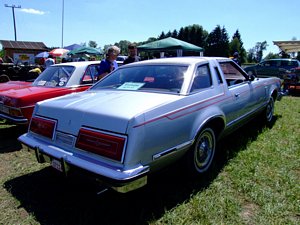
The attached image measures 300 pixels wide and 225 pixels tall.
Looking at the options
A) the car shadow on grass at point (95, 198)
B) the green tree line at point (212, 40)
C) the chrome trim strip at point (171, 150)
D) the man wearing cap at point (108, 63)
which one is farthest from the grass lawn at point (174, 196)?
the green tree line at point (212, 40)

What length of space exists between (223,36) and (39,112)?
7590 centimetres

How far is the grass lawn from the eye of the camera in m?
2.57

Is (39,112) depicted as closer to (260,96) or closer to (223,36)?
(260,96)

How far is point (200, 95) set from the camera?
314 centimetres

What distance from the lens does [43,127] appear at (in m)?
3.02

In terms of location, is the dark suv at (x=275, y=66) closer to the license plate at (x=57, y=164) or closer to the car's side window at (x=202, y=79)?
the car's side window at (x=202, y=79)

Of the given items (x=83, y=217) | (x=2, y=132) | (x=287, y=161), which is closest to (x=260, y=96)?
(x=287, y=161)

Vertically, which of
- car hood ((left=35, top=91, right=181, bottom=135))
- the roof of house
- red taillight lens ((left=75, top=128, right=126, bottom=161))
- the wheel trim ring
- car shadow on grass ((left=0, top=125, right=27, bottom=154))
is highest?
the roof of house

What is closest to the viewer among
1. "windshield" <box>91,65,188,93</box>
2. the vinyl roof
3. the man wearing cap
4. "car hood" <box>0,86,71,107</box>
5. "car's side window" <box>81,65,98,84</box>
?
"windshield" <box>91,65,188,93</box>

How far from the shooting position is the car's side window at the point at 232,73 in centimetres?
441

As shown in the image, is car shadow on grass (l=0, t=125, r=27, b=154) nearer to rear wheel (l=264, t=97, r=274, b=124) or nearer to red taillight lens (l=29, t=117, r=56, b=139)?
red taillight lens (l=29, t=117, r=56, b=139)

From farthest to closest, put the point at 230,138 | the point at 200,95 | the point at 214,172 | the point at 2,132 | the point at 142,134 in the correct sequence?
the point at 2,132, the point at 230,138, the point at 214,172, the point at 200,95, the point at 142,134

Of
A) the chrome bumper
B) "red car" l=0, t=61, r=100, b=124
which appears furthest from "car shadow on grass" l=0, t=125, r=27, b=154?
the chrome bumper

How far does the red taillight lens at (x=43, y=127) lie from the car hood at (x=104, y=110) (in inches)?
2.9
